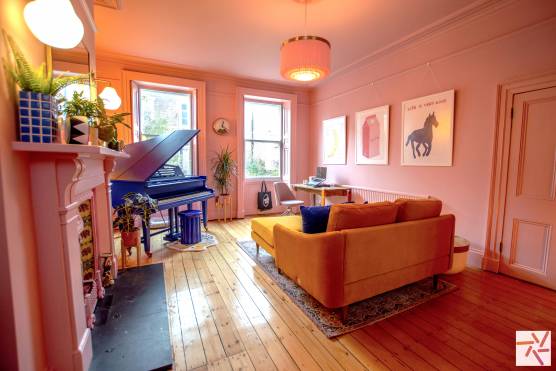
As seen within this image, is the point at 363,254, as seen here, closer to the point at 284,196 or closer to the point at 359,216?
the point at 359,216

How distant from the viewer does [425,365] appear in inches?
61.1

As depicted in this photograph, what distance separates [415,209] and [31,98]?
271 cm

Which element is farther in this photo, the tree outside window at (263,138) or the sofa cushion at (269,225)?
A: the tree outside window at (263,138)

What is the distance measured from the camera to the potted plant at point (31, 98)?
116 cm

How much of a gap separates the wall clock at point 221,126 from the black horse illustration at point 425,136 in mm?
3381

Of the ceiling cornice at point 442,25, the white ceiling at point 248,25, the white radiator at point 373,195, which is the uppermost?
the white ceiling at point 248,25

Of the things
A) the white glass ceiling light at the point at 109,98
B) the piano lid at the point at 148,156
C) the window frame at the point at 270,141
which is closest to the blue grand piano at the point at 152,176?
the piano lid at the point at 148,156

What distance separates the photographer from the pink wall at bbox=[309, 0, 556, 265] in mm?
2488

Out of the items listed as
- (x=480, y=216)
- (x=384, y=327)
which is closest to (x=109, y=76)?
(x=384, y=327)

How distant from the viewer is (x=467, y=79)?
9.75ft

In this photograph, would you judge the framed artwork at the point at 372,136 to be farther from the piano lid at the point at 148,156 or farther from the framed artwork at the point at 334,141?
the piano lid at the point at 148,156

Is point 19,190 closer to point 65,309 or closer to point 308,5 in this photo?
point 65,309

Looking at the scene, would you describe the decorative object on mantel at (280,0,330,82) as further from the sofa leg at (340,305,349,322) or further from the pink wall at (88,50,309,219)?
the pink wall at (88,50,309,219)

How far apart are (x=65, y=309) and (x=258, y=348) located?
1165mm
